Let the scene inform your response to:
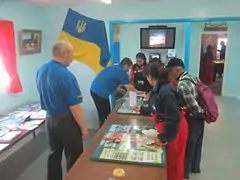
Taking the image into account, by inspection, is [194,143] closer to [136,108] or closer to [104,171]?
[136,108]

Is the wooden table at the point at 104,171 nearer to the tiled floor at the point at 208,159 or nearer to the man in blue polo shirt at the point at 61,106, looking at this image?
the man in blue polo shirt at the point at 61,106

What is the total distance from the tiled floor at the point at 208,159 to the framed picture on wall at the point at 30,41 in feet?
4.59

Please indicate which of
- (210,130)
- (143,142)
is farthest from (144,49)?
(143,142)

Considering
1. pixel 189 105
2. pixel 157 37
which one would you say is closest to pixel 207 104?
pixel 189 105

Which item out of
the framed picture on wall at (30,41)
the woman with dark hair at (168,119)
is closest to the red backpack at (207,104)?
the woman with dark hair at (168,119)

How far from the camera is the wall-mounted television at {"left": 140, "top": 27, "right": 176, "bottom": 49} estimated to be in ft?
13.7

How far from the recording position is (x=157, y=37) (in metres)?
4.28

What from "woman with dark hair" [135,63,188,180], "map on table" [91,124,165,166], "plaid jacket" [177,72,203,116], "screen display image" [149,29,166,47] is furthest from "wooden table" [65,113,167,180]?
"screen display image" [149,29,166,47]

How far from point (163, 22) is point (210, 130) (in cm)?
217

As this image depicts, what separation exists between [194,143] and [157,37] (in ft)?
7.17

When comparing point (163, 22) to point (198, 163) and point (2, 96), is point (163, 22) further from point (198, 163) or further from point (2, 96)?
point (2, 96)

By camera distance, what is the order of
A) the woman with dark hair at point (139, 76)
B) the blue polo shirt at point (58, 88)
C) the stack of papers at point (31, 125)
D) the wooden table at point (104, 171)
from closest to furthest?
the wooden table at point (104, 171)
the blue polo shirt at point (58, 88)
the stack of papers at point (31, 125)
the woman with dark hair at point (139, 76)

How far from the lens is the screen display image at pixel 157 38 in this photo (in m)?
4.19

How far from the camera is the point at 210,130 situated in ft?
14.6
